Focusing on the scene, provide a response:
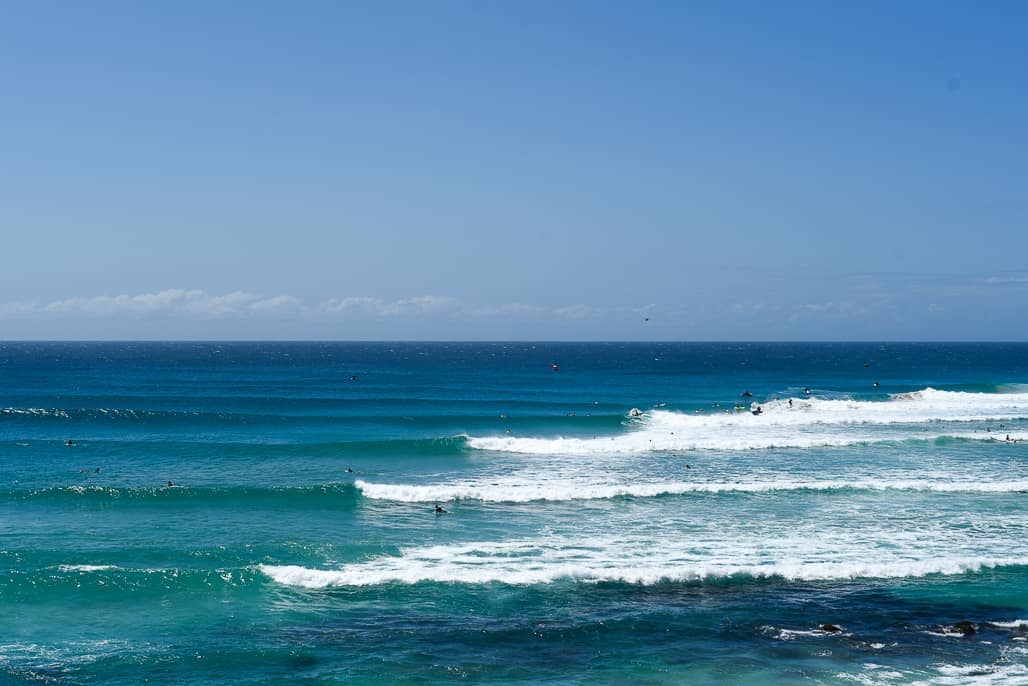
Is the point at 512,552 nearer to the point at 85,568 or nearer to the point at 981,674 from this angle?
the point at 85,568

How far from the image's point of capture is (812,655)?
58.0 ft

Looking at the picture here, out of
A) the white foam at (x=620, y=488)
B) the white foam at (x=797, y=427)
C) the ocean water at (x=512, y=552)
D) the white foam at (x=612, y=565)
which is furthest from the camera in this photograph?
the white foam at (x=797, y=427)

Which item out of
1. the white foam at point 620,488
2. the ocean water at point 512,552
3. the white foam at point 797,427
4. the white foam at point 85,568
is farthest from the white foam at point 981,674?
the white foam at point 797,427

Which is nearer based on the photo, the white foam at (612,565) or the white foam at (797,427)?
the white foam at (612,565)

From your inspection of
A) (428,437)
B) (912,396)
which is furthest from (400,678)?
(912,396)

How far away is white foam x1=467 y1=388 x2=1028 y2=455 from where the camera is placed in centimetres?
4500

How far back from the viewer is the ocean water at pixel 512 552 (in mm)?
17828

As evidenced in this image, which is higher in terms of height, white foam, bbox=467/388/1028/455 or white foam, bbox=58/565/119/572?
white foam, bbox=467/388/1028/455

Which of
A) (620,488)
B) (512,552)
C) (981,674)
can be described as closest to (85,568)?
(512,552)

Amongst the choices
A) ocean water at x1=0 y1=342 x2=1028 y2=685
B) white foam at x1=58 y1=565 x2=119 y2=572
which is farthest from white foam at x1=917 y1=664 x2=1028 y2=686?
white foam at x1=58 y1=565 x2=119 y2=572

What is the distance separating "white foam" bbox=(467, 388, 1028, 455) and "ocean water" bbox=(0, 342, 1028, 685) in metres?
0.40

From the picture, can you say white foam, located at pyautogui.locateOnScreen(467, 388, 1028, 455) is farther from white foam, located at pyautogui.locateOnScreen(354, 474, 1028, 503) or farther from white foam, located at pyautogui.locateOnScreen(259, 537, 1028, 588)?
white foam, located at pyautogui.locateOnScreen(259, 537, 1028, 588)

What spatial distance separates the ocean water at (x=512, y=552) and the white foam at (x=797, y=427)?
0.40 metres

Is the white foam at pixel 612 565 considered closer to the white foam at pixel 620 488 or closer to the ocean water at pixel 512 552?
the ocean water at pixel 512 552
